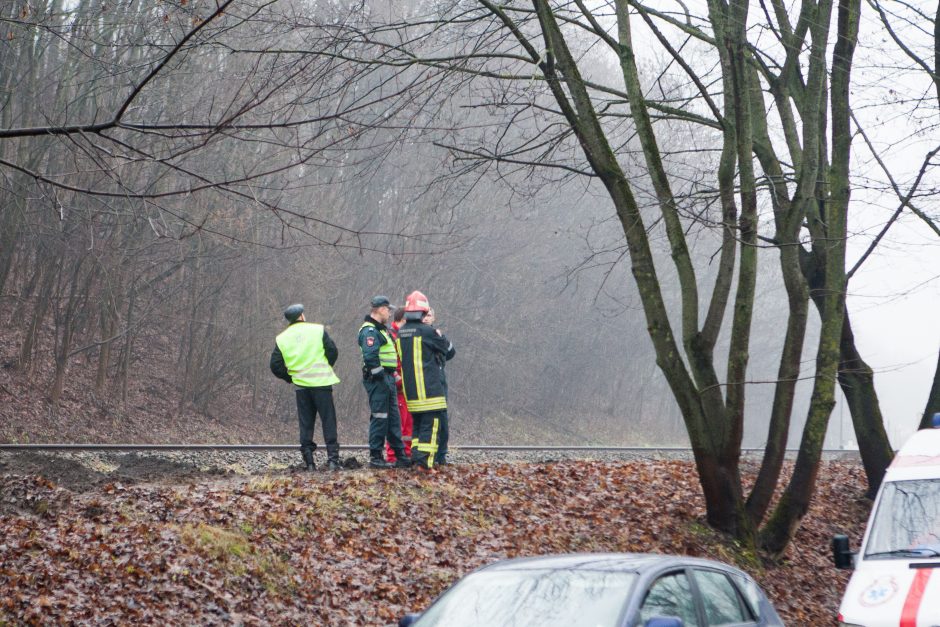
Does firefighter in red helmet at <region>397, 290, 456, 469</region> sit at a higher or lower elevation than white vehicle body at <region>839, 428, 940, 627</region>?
higher

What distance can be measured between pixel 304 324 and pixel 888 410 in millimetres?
88342

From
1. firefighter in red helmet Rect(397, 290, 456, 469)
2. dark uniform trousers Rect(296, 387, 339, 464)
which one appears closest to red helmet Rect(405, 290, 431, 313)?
firefighter in red helmet Rect(397, 290, 456, 469)

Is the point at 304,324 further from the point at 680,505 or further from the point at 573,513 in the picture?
the point at 680,505

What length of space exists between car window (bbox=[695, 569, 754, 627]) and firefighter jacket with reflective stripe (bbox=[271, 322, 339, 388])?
24.7ft

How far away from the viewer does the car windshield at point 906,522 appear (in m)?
8.09

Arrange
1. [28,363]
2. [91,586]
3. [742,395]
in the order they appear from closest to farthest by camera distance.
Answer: [91,586], [742,395], [28,363]

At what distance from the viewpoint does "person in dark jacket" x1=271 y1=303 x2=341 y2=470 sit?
43.4 ft

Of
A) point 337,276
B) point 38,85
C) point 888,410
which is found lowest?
point 888,410

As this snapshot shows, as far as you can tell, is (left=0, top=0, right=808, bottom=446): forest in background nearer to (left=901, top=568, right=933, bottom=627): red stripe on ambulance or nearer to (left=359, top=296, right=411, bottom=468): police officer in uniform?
(left=359, top=296, right=411, bottom=468): police officer in uniform

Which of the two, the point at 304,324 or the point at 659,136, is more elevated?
the point at 659,136

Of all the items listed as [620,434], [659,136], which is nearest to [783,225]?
[659,136]

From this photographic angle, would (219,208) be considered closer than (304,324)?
No

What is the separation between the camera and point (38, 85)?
867 inches

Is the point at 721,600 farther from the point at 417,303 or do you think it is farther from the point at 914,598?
the point at 417,303
